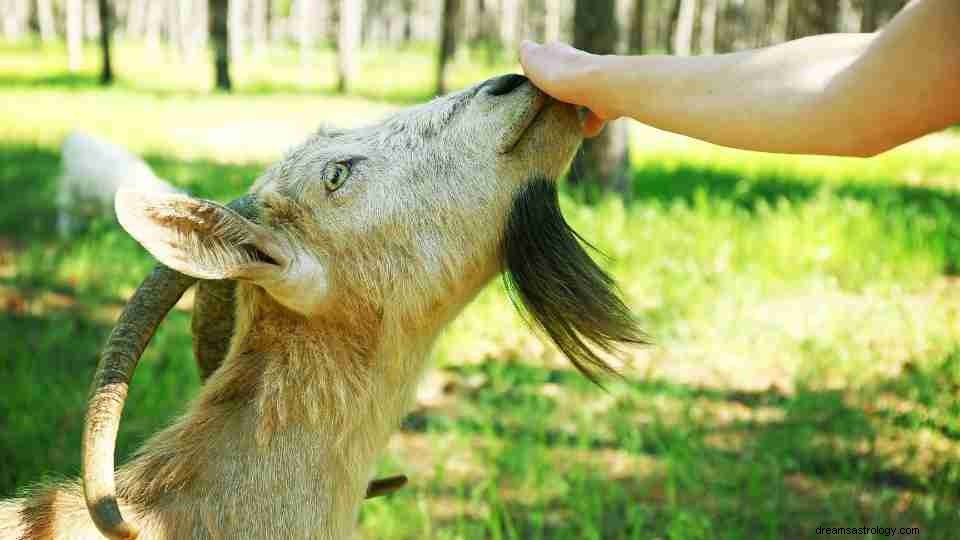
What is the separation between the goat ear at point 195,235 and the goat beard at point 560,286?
0.66 meters

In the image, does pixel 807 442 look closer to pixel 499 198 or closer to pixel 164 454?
pixel 499 198

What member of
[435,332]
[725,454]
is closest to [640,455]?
[725,454]

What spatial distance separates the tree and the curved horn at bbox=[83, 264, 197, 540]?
6128mm

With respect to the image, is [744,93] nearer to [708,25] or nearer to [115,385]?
[115,385]

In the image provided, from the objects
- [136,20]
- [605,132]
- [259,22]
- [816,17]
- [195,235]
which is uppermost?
[195,235]

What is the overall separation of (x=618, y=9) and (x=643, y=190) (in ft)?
6.24

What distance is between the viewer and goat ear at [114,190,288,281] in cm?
232

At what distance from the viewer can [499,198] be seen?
9.23ft

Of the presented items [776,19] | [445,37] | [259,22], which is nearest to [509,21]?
[259,22]

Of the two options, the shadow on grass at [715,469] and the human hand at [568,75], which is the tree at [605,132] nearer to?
the shadow on grass at [715,469]

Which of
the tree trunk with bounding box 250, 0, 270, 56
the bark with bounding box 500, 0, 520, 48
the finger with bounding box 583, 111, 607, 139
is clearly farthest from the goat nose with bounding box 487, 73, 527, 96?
the bark with bounding box 500, 0, 520, 48

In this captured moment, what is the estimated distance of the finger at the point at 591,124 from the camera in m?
2.96

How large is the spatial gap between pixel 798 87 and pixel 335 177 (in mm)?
1170

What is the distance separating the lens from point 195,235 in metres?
2.43
